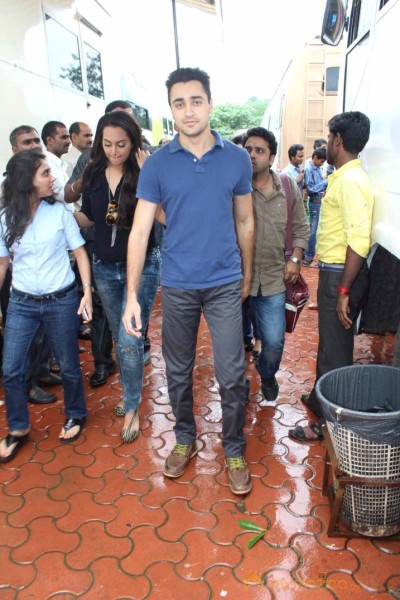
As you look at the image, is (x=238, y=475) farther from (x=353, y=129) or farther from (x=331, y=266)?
(x=353, y=129)

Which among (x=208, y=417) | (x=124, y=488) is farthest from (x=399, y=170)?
(x=124, y=488)

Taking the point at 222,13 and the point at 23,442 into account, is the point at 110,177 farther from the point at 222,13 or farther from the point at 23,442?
the point at 222,13

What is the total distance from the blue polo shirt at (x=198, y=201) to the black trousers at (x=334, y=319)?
66 cm

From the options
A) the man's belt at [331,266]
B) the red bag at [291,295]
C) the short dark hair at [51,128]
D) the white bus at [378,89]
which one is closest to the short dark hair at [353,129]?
the white bus at [378,89]

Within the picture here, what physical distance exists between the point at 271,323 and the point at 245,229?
2.48 feet

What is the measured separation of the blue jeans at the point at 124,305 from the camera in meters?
2.84

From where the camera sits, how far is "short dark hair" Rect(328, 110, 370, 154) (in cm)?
244

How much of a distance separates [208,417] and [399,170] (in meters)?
1.93

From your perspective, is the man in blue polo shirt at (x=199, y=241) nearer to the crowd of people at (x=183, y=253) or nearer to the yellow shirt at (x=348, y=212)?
the crowd of people at (x=183, y=253)

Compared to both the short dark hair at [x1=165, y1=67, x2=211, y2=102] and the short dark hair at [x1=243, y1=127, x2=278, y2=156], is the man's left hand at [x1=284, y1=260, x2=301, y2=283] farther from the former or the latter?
the short dark hair at [x1=165, y1=67, x2=211, y2=102]

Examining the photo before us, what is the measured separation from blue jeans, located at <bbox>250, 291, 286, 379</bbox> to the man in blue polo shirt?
0.49m

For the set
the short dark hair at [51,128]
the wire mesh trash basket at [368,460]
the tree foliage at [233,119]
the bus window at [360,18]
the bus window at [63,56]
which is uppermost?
the tree foliage at [233,119]

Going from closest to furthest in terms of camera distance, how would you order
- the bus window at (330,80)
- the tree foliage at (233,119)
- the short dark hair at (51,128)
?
1. the short dark hair at (51,128)
2. the bus window at (330,80)
3. the tree foliage at (233,119)

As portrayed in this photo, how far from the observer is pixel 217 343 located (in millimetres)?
2346
